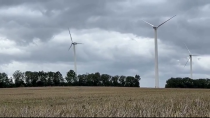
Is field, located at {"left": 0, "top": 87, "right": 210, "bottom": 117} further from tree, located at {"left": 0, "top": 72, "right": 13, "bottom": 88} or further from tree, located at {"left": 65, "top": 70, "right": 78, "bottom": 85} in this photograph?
tree, located at {"left": 65, "top": 70, "right": 78, "bottom": 85}

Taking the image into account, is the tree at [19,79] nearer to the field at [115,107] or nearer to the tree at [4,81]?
the tree at [4,81]

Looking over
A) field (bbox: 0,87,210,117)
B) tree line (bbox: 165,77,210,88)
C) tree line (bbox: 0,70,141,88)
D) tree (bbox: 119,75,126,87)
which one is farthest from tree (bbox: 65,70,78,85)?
field (bbox: 0,87,210,117)

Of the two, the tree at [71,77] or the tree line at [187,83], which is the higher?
the tree at [71,77]

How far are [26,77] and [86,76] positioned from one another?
3199cm

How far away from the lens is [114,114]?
14.3 m

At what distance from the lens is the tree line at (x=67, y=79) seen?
575 ft

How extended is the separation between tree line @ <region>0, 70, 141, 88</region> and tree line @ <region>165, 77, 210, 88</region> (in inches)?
900

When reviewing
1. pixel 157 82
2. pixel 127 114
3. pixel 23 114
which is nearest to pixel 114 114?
pixel 127 114

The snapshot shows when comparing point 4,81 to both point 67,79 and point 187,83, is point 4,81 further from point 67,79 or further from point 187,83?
point 187,83

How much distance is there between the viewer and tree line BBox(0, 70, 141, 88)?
175250 mm

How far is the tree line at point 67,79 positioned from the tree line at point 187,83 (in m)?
22.9

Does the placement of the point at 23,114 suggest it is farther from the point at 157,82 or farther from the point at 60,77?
the point at 60,77

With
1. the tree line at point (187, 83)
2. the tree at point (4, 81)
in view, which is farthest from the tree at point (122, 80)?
the tree at point (4, 81)

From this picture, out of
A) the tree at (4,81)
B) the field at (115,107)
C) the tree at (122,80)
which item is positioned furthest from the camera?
the tree at (122,80)
